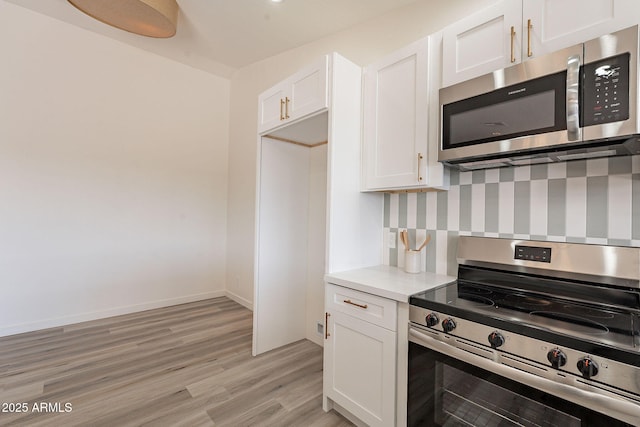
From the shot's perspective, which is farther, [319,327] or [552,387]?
[319,327]

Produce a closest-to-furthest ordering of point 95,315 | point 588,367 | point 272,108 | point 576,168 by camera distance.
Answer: point 588,367
point 576,168
point 272,108
point 95,315

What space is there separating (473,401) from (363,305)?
65 cm

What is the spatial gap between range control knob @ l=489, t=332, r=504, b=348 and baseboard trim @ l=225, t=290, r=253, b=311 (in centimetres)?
316

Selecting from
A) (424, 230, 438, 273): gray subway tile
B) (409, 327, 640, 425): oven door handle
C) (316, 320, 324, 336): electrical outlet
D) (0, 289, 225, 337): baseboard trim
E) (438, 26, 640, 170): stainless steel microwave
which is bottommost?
(0, 289, 225, 337): baseboard trim

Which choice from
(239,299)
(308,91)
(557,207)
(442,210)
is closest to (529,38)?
(557,207)

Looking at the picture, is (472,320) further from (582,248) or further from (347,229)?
(347,229)

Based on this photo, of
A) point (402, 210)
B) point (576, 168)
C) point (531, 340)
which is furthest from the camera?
point (402, 210)

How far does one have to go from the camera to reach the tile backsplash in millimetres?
1330

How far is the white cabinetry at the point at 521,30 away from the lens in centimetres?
117

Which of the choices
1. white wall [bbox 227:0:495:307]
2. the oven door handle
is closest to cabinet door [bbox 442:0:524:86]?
white wall [bbox 227:0:495:307]

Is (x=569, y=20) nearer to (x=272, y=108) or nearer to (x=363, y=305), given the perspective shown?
(x=363, y=305)

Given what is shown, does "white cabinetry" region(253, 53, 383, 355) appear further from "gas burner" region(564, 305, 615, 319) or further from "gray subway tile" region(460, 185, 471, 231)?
"gas burner" region(564, 305, 615, 319)

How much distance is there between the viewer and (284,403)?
1.95 meters

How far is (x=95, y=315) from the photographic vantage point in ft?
11.0
